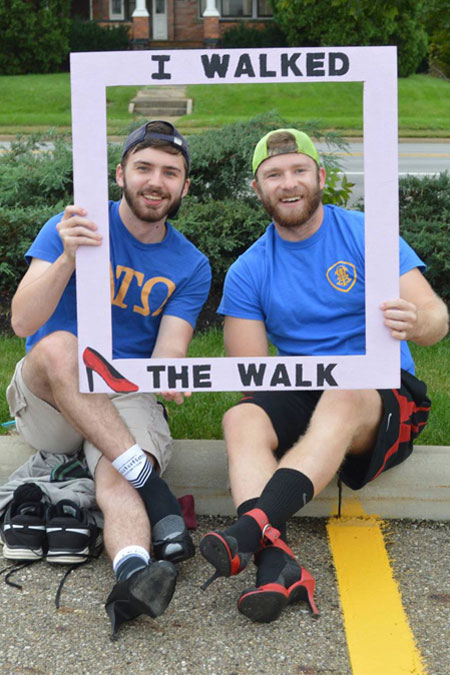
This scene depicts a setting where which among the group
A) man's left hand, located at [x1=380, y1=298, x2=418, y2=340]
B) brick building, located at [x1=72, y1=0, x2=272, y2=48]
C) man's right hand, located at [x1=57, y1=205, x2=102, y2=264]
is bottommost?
man's left hand, located at [x1=380, y1=298, x2=418, y2=340]

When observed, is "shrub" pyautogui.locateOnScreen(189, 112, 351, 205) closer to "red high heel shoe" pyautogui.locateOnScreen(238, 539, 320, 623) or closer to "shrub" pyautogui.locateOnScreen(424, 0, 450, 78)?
"shrub" pyautogui.locateOnScreen(424, 0, 450, 78)

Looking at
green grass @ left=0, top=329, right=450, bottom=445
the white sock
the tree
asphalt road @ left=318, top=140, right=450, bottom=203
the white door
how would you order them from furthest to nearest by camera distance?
the white door < the tree < asphalt road @ left=318, top=140, right=450, bottom=203 < green grass @ left=0, top=329, right=450, bottom=445 < the white sock

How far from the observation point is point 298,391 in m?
3.10

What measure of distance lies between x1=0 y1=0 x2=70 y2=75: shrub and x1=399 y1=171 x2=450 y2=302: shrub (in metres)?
22.4

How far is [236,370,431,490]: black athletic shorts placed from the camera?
299cm

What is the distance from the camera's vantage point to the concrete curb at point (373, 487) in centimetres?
319

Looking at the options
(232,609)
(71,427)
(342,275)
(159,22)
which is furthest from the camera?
(159,22)

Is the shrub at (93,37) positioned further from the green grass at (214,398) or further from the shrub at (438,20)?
the green grass at (214,398)

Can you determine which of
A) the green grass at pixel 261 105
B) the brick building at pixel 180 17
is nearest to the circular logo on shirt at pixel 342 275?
the green grass at pixel 261 105

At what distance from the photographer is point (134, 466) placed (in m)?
2.84

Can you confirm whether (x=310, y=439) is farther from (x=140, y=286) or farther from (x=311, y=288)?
(x=140, y=286)

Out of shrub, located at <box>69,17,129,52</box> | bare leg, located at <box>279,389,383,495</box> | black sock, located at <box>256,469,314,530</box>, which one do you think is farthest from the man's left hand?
shrub, located at <box>69,17,129,52</box>

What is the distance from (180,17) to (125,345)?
28545mm

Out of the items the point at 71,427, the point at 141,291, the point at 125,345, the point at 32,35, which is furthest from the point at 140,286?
the point at 32,35
